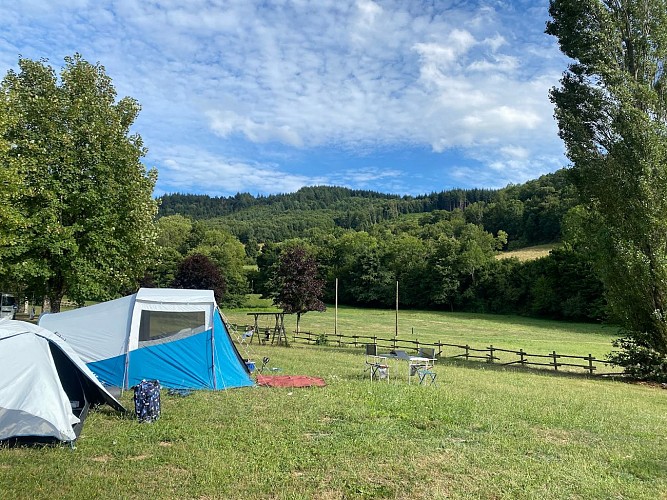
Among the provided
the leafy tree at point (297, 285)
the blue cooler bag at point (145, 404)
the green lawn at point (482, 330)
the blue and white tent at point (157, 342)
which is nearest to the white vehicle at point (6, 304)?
the leafy tree at point (297, 285)

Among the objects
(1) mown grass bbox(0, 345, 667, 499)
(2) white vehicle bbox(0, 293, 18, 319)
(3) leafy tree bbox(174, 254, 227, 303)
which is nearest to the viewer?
(1) mown grass bbox(0, 345, 667, 499)

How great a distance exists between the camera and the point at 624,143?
54.7ft

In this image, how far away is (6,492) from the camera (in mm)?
5008

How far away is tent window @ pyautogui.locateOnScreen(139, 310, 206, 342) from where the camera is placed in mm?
11062

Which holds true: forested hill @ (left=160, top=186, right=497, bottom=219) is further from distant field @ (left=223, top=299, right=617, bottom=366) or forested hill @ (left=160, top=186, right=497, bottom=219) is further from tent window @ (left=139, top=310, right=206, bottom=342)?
tent window @ (left=139, top=310, right=206, bottom=342)

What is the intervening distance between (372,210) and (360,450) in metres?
149

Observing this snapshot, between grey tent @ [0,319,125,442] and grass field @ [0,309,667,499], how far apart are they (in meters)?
0.29

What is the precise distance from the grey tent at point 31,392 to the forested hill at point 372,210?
59.8 feet

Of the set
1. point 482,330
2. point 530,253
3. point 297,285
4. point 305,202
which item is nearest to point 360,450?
point 297,285

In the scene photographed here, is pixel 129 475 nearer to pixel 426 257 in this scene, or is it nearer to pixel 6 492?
pixel 6 492

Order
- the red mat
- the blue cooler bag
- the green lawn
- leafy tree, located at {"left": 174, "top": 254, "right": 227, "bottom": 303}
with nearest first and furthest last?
the blue cooler bag → the red mat → the green lawn → leafy tree, located at {"left": 174, "top": 254, "right": 227, "bottom": 303}

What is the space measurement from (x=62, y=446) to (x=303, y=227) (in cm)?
13054

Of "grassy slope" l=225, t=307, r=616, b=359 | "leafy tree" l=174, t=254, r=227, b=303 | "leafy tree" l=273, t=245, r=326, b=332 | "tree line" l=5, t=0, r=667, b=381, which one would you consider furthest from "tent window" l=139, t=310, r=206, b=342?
"leafy tree" l=174, t=254, r=227, b=303

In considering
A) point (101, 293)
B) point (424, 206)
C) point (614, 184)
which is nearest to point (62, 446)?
point (101, 293)
